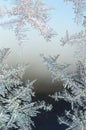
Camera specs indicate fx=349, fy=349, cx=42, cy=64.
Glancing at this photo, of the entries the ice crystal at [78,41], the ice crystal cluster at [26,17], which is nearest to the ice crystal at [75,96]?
the ice crystal at [78,41]


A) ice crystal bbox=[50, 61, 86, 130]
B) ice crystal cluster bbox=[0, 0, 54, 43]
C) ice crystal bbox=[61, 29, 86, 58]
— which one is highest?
ice crystal cluster bbox=[0, 0, 54, 43]

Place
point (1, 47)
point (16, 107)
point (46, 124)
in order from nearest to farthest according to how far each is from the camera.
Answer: point (16, 107) < point (1, 47) < point (46, 124)

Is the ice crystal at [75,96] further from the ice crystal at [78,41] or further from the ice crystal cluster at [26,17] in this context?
the ice crystal cluster at [26,17]

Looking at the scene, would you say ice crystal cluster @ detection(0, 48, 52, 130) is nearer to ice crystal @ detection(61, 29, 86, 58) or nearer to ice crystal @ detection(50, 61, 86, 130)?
ice crystal @ detection(50, 61, 86, 130)

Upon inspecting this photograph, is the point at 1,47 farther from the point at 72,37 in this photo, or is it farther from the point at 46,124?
the point at 46,124

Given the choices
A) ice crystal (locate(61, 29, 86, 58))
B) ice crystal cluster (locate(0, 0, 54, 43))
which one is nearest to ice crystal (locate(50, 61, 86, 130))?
ice crystal (locate(61, 29, 86, 58))

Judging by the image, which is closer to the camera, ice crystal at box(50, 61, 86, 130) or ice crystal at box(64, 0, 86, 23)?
ice crystal at box(50, 61, 86, 130)

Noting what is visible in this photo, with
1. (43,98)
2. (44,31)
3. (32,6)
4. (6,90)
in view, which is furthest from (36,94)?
(32,6)
